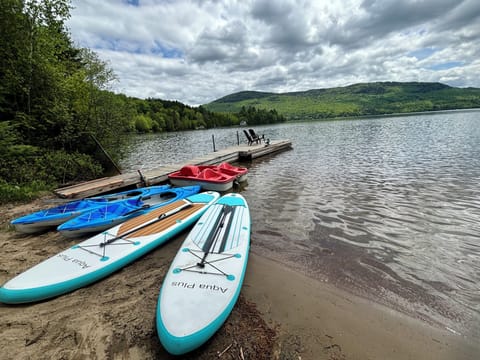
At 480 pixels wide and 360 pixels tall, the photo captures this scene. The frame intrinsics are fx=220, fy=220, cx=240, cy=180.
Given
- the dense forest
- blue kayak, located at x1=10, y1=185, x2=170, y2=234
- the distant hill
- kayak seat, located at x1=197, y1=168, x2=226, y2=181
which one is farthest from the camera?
the distant hill

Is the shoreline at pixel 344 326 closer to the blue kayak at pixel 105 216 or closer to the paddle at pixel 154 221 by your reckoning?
the paddle at pixel 154 221

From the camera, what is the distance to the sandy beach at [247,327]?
2619mm

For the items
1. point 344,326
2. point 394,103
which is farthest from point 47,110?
point 394,103

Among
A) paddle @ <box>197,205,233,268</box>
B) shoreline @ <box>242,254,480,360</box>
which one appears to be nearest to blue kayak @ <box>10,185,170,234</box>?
paddle @ <box>197,205,233,268</box>

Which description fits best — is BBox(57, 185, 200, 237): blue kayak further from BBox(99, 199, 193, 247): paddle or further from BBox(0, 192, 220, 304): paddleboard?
BBox(99, 199, 193, 247): paddle

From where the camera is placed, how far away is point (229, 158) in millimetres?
17031

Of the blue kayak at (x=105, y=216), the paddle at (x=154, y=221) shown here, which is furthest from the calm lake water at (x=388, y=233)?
the blue kayak at (x=105, y=216)

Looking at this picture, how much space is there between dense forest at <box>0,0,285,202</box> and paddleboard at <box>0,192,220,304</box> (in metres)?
5.79

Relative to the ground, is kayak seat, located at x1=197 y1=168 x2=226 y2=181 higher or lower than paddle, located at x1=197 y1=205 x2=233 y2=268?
higher

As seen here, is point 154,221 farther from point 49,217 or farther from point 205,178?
point 205,178

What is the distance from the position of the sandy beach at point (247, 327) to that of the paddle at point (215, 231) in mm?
890

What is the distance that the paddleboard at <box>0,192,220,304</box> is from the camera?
3381 millimetres

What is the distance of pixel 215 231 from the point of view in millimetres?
5023

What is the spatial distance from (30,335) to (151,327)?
1464 mm
